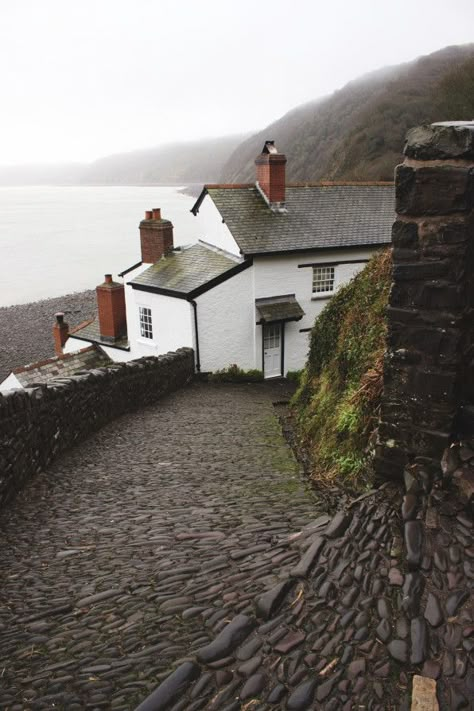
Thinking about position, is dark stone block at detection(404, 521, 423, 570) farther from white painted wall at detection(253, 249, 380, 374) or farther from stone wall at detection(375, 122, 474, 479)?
white painted wall at detection(253, 249, 380, 374)

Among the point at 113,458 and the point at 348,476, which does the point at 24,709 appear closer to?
the point at 348,476

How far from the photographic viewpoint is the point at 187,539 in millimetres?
5336

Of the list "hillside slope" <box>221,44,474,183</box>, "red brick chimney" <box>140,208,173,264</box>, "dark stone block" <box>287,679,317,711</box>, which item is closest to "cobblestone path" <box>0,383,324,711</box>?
"dark stone block" <box>287,679,317,711</box>

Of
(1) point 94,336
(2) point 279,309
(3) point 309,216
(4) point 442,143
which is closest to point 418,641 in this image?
(4) point 442,143

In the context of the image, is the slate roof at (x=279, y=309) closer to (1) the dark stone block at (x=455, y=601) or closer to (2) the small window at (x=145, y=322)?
(2) the small window at (x=145, y=322)

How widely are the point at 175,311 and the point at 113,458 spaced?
408 inches

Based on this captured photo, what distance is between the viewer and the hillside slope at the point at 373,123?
174 feet

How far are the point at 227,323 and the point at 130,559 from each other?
1421cm

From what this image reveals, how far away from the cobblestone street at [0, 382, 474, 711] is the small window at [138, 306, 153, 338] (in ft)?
47.3

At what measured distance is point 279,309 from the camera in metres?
19.5

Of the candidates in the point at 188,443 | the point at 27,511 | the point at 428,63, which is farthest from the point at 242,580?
the point at 428,63

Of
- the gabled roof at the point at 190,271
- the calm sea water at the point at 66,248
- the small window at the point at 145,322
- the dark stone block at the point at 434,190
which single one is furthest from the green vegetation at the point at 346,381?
the calm sea water at the point at 66,248

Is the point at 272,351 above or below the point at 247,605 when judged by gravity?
below

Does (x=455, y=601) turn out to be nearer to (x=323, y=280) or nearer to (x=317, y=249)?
(x=317, y=249)
